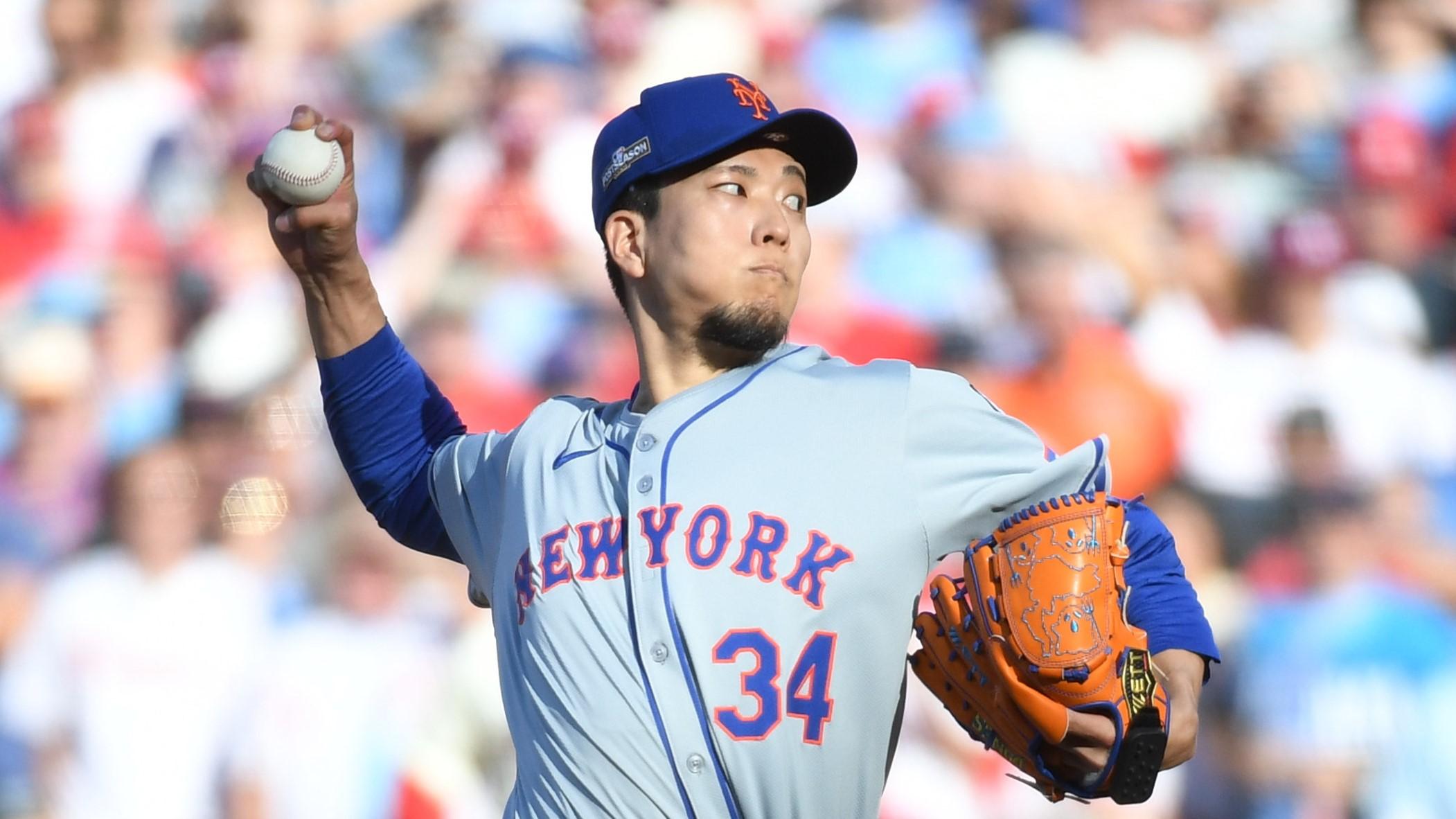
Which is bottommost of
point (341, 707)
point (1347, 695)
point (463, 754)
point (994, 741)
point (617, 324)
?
point (1347, 695)

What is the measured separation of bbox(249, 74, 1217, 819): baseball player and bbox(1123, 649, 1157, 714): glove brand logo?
6 cm

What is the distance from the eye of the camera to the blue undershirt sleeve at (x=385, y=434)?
2.68m

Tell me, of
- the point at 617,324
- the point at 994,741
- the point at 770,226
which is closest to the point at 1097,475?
the point at 994,741

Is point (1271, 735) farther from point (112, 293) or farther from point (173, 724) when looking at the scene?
point (112, 293)

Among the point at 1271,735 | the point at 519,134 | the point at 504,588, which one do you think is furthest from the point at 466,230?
the point at 504,588

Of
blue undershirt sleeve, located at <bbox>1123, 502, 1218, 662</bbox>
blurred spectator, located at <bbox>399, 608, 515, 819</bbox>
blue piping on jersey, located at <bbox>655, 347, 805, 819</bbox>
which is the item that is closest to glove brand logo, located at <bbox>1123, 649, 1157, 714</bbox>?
blue undershirt sleeve, located at <bbox>1123, 502, 1218, 662</bbox>

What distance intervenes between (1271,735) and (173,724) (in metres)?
3.87

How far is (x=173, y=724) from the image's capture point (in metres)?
5.45

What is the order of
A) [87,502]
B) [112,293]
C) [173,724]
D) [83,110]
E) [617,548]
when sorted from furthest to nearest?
[83,110]
[112,293]
[87,502]
[173,724]
[617,548]

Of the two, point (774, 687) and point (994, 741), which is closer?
point (774, 687)

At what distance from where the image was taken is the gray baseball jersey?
213 centimetres

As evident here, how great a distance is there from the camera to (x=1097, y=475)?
2.24m

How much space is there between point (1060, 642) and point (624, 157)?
1076 millimetres

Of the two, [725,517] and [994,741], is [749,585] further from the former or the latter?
[994,741]
